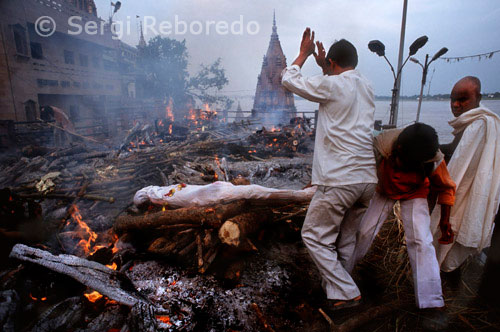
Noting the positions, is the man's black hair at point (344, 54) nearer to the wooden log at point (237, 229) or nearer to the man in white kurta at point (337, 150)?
the man in white kurta at point (337, 150)

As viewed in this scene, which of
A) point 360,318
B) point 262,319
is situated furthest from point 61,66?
point 360,318

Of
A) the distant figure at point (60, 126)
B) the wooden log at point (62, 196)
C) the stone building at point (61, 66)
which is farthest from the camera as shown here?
the stone building at point (61, 66)

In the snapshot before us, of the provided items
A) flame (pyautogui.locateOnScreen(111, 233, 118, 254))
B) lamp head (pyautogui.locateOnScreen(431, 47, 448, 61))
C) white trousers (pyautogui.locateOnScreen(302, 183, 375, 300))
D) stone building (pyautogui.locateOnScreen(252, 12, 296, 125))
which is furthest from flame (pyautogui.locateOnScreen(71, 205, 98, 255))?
stone building (pyautogui.locateOnScreen(252, 12, 296, 125))

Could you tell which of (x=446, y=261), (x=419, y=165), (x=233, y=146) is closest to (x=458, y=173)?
(x=419, y=165)

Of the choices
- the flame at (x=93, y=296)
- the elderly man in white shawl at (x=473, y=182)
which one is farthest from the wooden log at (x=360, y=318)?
the flame at (x=93, y=296)

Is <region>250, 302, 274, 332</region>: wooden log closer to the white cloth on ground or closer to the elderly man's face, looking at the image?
the white cloth on ground

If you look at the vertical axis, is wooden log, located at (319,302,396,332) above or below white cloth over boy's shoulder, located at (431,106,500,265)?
below

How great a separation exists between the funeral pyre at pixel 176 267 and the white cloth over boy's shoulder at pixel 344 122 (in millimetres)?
1366

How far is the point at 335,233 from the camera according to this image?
100 inches

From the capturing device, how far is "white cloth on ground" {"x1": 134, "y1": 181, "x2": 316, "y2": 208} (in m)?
3.75

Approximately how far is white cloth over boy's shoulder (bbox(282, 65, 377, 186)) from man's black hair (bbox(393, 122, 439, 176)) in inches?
10.7

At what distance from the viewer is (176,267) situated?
336cm

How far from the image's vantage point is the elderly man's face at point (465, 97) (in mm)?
2949

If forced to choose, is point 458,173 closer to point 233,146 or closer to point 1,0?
point 233,146
